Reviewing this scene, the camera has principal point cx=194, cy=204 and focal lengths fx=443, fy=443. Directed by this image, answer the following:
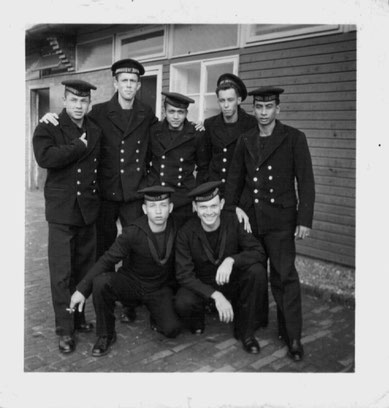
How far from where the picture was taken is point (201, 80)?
22.2 feet

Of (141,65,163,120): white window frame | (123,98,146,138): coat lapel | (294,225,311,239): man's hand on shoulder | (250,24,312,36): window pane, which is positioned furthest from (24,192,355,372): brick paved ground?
(141,65,163,120): white window frame

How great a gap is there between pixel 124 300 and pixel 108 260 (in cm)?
39

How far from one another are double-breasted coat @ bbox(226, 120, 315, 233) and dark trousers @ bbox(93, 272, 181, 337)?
0.98 meters

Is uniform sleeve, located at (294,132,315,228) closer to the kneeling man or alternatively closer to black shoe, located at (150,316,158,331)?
the kneeling man

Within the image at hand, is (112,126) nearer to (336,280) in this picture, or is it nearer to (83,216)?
(83,216)

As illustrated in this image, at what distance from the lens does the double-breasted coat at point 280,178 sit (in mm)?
3342

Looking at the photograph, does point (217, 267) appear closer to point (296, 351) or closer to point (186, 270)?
point (186, 270)

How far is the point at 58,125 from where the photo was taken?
11.1 feet

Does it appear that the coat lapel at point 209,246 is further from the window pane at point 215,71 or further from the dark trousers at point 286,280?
the window pane at point 215,71

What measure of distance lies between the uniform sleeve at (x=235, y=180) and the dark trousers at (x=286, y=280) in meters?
0.41

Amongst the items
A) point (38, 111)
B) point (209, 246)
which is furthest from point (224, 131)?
point (38, 111)

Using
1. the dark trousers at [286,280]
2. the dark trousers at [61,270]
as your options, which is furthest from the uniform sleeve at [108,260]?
the dark trousers at [286,280]
